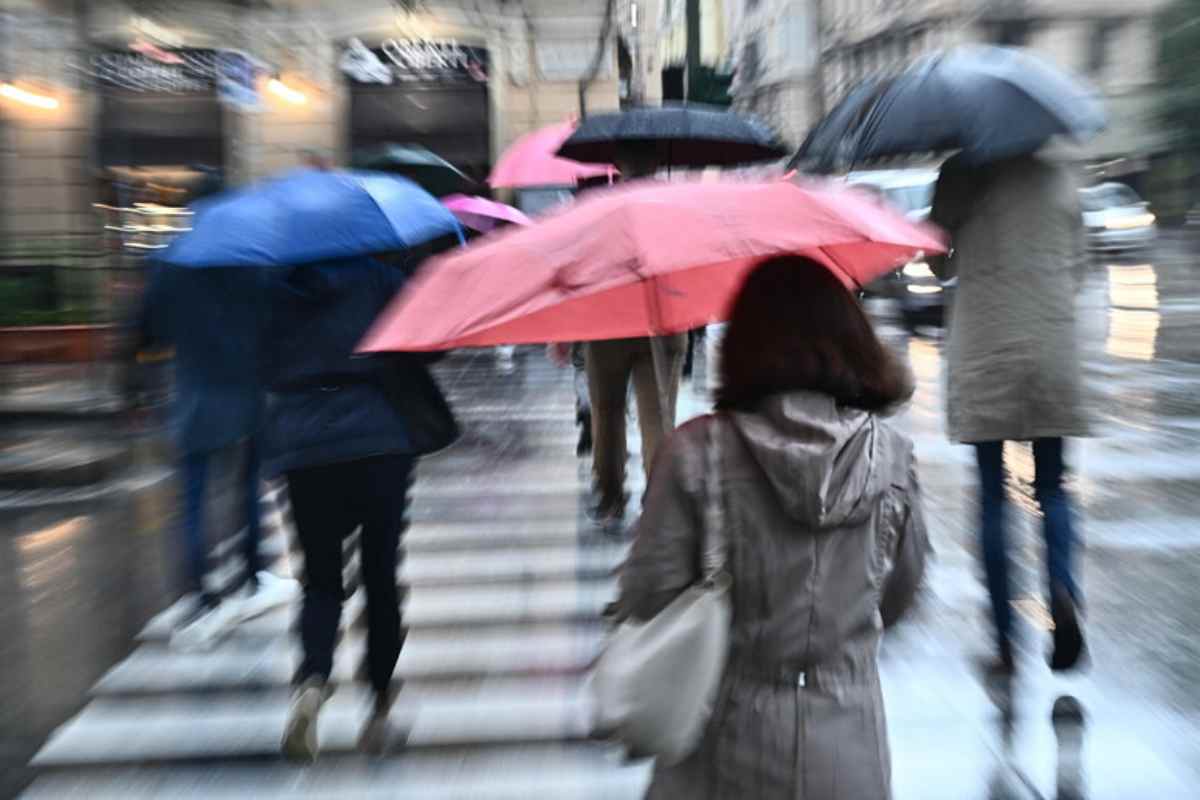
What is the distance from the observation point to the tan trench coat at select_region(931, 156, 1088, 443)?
162 inches

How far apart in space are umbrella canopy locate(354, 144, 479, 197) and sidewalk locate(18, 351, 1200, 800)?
342cm

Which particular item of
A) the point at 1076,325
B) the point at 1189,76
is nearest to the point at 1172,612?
the point at 1076,325

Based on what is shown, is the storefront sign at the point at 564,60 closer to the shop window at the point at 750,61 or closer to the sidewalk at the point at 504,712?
the shop window at the point at 750,61

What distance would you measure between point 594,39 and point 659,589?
20926mm

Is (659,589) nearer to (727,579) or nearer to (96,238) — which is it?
(727,579)

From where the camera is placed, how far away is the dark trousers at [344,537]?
386cm

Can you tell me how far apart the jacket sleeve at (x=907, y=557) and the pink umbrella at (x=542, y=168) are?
19.3 ft

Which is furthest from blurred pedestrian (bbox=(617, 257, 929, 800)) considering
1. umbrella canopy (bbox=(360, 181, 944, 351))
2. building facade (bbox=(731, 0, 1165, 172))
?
building facade (bbox=(731, 0, 1165, 172))

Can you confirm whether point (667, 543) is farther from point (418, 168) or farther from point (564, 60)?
point (564, 60)

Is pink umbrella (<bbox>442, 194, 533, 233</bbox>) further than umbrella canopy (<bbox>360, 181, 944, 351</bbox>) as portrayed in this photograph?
Yes

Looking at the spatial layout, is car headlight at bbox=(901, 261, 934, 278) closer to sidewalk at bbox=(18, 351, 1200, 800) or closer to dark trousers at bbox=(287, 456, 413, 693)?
sidewalk at bbox=(18, 351, 1200, 800)

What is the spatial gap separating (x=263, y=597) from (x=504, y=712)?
1725 mm

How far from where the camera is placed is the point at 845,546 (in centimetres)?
219

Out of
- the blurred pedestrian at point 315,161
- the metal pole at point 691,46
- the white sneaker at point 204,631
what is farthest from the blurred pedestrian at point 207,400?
the metal pole at point 691,46
